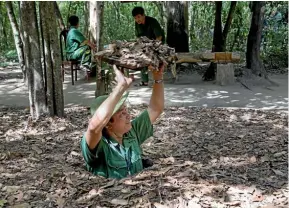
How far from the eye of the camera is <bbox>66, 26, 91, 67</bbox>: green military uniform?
8242 millimetres

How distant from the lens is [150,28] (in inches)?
304

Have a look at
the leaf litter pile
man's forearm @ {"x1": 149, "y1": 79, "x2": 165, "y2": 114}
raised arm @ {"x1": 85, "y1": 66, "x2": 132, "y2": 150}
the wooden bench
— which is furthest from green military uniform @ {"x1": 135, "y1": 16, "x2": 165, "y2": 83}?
raised arm @ {"x1": 85, "y1": 66, "x2": 132, "y2": 150}

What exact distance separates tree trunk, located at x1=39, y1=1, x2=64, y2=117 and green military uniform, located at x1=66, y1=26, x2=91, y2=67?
3.04 metres

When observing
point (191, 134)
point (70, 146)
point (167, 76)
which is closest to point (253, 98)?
point (167, 76)

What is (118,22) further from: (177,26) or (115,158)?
(115,158)

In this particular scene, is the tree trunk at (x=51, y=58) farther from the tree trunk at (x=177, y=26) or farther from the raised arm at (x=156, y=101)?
the tree trunk at (x=177, y=26)

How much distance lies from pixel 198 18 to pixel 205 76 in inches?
274

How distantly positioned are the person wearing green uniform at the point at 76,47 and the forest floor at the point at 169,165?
2.97 metres

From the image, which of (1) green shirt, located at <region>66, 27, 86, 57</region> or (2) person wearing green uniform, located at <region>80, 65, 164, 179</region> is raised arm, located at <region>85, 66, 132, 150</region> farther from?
(1) green shirt, located at <region>66, 27, 86, 57</region>

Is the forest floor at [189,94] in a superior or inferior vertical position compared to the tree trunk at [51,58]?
inferior

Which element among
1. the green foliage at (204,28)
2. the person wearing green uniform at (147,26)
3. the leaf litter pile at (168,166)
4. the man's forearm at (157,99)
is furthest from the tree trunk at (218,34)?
the man's forearm at (157,99)

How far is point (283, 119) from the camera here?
5289mm

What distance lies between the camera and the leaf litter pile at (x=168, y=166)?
7.27 ft

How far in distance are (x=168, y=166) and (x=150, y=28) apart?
5.24 m
